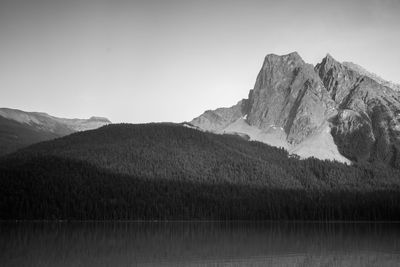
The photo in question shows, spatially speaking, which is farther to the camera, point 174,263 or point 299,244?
point 299,244

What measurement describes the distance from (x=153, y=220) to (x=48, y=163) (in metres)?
45.6

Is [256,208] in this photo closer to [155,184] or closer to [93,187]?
[155,184]

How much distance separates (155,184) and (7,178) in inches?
2038

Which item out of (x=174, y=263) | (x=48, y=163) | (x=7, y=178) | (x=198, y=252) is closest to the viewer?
(x=174, y=263)

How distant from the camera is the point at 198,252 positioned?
7775 centimetres

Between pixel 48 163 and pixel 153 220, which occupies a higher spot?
pixel 48 163

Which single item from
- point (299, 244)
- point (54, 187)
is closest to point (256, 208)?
point (54, 187)

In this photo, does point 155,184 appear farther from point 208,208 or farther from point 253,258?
point 253,258

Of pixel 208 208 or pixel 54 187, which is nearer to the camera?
pixel 54 187

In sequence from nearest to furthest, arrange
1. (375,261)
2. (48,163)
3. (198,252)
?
A: (375,261)
(198,252)
(48,163)

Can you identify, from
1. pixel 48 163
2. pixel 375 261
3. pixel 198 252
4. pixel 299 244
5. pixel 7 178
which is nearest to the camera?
pixel 375 261

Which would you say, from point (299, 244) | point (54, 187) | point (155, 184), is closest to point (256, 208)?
point (155, 184)

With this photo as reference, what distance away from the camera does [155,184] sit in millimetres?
198125

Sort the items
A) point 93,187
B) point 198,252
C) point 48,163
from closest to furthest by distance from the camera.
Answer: point 198,252
point 93,187
point 48,163
